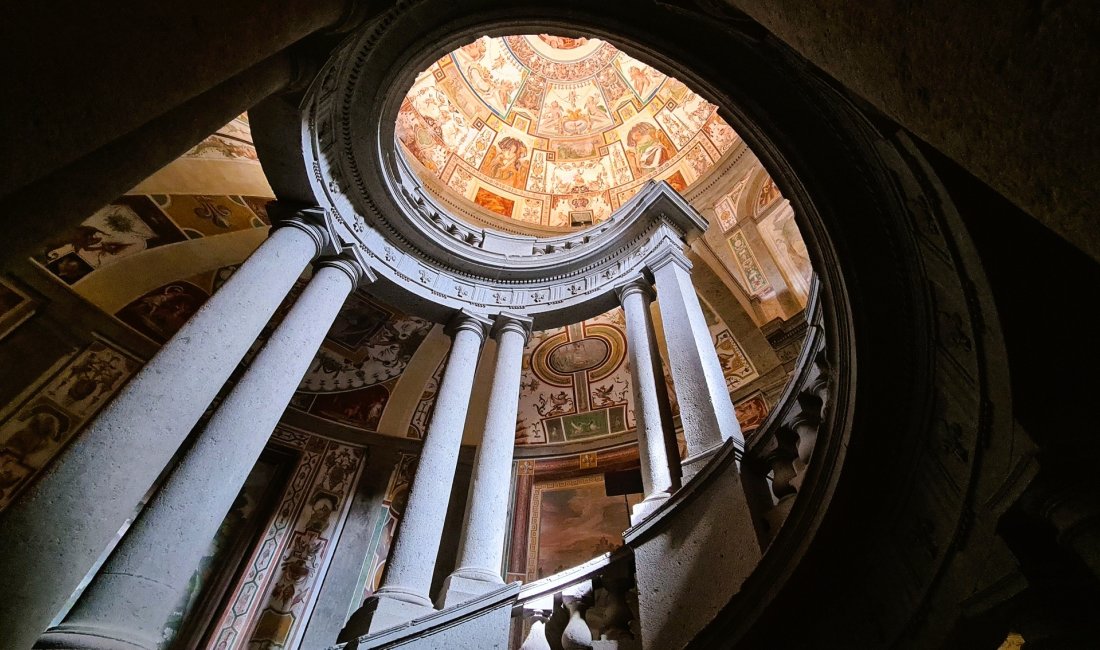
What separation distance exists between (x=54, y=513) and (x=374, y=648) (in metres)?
1.79

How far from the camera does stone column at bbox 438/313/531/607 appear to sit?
152 inches

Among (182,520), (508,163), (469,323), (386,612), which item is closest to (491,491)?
(386,612)

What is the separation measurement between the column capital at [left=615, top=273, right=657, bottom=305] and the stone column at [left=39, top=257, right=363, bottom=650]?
3.66 meters

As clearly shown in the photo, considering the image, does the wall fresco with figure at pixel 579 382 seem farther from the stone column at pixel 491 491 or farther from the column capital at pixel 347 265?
the column capital at pixel 347 265

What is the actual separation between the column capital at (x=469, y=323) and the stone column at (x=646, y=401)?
1775 mm

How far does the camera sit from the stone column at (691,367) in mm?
3809

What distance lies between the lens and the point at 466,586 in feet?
12.4

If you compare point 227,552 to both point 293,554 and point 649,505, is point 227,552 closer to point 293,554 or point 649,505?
point 293,554

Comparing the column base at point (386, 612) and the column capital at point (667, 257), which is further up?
the column capital at point (667, 257)

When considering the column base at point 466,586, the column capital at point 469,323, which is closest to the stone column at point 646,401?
the column base at point 466,586

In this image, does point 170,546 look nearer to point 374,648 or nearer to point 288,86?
point 374,648

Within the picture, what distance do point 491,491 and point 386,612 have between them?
4.51 feet

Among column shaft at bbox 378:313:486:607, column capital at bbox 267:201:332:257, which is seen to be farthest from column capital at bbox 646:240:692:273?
column capital at bbox 267:201:332:257

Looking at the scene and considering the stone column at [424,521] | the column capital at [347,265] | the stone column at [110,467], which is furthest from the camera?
the column capital at [347,265]
